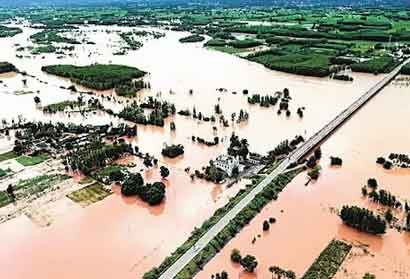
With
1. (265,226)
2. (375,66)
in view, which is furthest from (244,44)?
(265,226)

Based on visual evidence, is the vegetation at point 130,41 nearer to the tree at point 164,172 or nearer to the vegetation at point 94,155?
the vegetation at point 94,155

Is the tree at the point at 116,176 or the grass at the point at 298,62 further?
the grass at the point at 298,62

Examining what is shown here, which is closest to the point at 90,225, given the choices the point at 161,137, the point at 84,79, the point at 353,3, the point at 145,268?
the point at 145,268

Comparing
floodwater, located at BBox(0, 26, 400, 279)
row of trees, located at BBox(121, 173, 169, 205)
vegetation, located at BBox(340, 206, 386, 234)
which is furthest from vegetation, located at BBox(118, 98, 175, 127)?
vegetation, located at BBox(340, 206, 386, 234)

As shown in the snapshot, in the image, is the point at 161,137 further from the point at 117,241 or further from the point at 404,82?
the point at 404,82

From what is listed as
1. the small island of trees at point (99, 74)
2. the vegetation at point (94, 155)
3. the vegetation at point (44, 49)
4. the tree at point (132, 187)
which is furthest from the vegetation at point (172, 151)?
the vegetation at point (44, 49)

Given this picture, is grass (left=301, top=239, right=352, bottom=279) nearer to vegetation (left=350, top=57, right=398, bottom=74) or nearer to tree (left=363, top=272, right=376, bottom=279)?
tree (left=363, top=272, right=376, bottom=279)

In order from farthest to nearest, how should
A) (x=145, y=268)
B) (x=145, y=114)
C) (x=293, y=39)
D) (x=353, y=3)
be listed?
(x=353, y=3) → (x=293, y=39) → (x=145, y=114) → (x=145, y=268)
